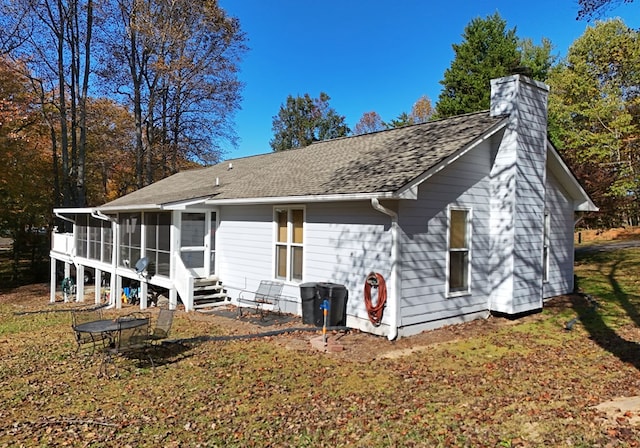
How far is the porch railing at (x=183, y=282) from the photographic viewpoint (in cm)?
1223

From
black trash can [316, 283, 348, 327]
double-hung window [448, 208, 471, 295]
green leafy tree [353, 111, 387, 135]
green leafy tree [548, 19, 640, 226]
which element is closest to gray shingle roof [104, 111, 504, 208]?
double-hung window [448, 208, 471, 295]

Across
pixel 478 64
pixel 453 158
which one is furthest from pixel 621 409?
pixel 478 64

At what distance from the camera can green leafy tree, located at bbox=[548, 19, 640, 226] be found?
2792 centimetres

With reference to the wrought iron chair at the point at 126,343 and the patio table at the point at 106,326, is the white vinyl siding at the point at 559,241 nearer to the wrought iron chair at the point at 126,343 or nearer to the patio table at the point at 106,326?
the wrought iron chair at the point at 126,343

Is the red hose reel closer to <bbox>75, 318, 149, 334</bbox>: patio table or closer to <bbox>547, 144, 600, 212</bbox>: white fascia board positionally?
<bbox>75, 318, 149, 334</bbox>: patio table

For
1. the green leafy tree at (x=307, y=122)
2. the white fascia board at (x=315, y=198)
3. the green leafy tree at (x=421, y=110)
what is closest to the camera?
the white fascia board at (x=315, y=198)

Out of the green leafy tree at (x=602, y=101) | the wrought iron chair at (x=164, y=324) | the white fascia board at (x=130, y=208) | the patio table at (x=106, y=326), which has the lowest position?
the wrought iron chair at (x=164, y=324)

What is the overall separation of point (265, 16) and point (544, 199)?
24.0m

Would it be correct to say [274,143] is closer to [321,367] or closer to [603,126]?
[603,126]

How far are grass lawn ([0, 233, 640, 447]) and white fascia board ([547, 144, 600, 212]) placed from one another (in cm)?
411

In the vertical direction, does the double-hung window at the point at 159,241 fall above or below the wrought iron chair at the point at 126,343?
above

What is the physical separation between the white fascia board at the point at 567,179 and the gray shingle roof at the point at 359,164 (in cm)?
217

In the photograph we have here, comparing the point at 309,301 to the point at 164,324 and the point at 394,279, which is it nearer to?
the point at 394,279

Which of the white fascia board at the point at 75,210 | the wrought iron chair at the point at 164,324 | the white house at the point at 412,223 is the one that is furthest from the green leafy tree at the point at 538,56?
the wrought iron chair at the point at 164,324
